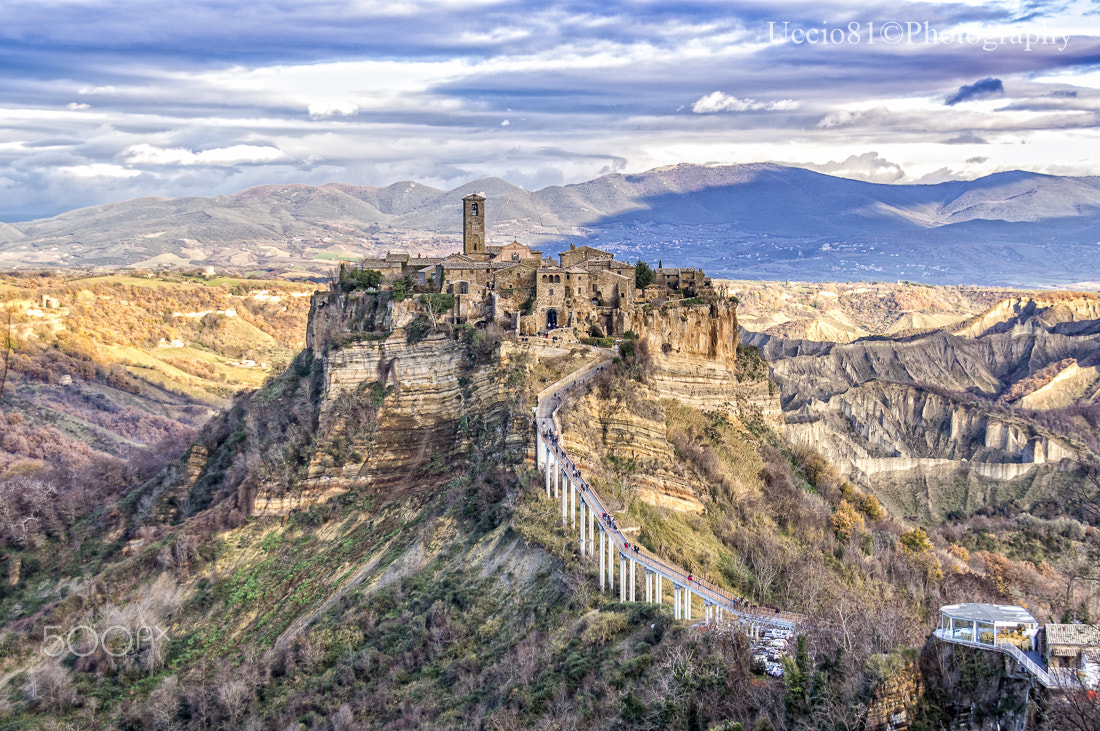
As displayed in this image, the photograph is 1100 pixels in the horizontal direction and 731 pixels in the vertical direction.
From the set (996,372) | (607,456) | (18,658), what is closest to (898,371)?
(996,372)

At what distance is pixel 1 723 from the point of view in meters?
41.1

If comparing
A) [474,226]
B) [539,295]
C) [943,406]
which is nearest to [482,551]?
[539,295]

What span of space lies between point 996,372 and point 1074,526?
8883cm

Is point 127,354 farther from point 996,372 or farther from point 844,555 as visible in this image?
point 996,372

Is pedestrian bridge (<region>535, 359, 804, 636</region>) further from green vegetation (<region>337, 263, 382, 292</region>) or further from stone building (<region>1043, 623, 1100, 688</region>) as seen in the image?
green vegetation (<region>337, 263, 382, 292</region>)

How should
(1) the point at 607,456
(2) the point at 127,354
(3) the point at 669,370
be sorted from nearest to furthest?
(1) the point at 607,456 → (3) the point at 669,370 → (2) the point at 127,354

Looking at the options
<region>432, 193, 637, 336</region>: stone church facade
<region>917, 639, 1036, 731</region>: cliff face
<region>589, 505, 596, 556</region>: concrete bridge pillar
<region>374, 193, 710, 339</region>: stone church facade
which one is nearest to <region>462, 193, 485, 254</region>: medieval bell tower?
<region>374, 193, 710, 339</region>: stone church facade

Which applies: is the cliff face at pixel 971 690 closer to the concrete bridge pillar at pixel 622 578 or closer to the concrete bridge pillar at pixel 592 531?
the concrete bridge pillar at pixel 622 578
